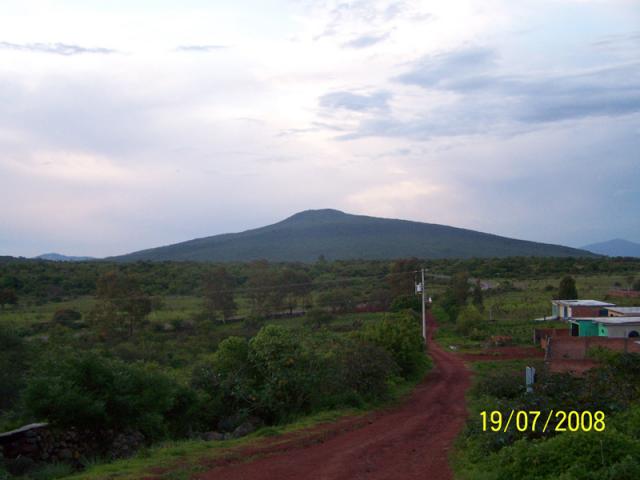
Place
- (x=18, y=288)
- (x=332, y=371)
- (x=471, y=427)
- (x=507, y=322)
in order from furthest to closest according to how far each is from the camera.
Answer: (x=18, y=288) → (x=507, y=322) → (x=332, y=371) → (x=471, y=427)

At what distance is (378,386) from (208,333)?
2002cm

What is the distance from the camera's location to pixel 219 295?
44.8m

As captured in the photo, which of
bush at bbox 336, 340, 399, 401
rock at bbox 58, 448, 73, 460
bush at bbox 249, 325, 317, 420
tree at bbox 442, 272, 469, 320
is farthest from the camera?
tree at bbox 442, 272, 469, 320

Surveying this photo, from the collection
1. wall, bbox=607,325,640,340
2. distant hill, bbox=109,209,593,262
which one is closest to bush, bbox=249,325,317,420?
wall, bbox=607,325,640,340

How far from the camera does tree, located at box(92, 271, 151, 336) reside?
3466 centimetres

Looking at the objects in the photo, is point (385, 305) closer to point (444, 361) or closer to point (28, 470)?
point (444, 361)

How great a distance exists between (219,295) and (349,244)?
90362 mm

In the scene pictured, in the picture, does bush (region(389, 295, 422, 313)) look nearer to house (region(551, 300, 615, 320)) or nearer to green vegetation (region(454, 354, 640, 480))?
house (region(551, 300, 615, 320))

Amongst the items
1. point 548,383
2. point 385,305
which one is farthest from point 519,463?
point 385,305

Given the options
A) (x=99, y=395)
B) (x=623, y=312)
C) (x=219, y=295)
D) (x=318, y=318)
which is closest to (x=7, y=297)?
(x=219, y=295)

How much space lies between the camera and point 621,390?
11.4m

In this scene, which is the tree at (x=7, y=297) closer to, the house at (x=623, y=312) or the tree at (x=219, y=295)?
the tree at (x=219, y=295)

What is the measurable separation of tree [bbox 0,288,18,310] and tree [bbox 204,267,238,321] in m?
12.6

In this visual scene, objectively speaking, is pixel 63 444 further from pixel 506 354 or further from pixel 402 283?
pixel 402 283
